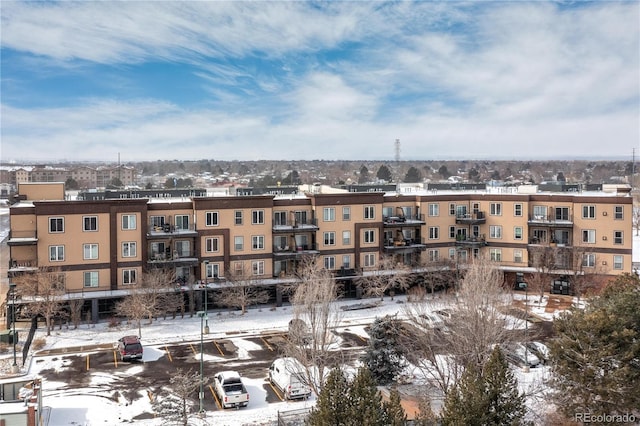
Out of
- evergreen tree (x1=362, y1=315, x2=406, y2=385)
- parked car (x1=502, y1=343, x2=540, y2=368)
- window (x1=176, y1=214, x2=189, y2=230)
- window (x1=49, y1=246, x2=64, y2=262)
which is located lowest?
parked car (x1=502, y1=343, x2=540, y2=368)

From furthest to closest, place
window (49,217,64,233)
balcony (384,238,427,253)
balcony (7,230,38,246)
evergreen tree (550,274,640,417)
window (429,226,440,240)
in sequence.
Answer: window (429,226,440,240), balcony (384,238,427,253), window (49,217,64,233), balcony (7,230,38,246), evergreen tree (550,274,640,417)

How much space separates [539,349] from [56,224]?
121 feet

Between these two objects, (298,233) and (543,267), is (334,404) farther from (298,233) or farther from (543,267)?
(543,267)

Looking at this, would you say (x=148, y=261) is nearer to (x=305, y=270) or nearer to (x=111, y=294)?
(x=111, y=294)

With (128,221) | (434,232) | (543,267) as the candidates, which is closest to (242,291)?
(128,221)

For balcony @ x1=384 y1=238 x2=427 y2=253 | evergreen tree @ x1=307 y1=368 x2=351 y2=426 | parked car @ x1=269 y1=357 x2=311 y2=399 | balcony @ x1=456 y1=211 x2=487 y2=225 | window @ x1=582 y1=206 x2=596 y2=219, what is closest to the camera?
evergreen tree @ x1=307 y1=368 x2=351 y2=426

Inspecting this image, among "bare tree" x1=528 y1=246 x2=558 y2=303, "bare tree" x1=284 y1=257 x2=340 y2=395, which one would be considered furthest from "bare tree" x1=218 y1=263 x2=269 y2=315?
"bare tree" x1=528 y1=246 x2=558 y2=303

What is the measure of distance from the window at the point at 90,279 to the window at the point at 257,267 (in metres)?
13.2

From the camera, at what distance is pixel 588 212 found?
181ft

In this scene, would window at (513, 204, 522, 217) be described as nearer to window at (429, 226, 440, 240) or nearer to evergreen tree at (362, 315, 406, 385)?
window at (429, 226, 440, 240)

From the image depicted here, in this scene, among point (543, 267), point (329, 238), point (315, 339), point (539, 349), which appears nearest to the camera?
point (315, 339)

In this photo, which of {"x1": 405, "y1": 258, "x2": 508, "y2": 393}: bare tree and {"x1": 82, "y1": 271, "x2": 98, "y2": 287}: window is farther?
{"x1": 82, "y1": 271, "x2": 98, "y2": 287}: window

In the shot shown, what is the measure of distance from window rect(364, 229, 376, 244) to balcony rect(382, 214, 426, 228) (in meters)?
1.56

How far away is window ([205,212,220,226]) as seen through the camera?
50.6 meters
